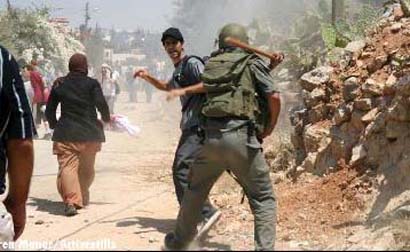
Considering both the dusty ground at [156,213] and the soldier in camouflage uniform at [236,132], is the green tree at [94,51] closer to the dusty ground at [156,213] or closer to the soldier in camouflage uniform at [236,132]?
the dusty ground at [156,213]

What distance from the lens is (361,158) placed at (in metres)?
6.18

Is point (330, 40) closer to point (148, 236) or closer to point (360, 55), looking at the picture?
point (360, 55)

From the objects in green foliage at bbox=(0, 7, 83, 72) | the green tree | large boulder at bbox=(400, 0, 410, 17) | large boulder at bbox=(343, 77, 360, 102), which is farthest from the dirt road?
the green tree

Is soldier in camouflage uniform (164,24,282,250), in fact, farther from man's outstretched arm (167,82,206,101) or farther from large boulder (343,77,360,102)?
large boulder (343,77,360,102)

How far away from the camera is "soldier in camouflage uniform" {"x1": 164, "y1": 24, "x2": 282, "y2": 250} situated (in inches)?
169

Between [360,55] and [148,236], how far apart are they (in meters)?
3.29

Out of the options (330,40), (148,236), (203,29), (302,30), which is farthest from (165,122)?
(203,29)

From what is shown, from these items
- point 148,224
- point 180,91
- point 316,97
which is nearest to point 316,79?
point 316,97

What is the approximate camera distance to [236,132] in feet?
14.0

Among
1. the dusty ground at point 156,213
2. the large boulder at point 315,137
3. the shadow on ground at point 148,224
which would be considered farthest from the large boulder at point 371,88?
the shadow on ground at point 148,224

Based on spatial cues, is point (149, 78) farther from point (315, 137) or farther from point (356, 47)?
point (356, 47)

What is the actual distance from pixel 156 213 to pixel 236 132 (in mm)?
2511

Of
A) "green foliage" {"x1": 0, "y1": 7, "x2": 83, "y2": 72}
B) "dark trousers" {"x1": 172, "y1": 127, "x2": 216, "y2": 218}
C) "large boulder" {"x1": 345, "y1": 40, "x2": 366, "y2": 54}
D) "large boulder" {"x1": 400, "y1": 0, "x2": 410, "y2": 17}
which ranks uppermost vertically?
"large boulder" {"x1": 400, "y1": 0, "x2": 410, "y2": 17}

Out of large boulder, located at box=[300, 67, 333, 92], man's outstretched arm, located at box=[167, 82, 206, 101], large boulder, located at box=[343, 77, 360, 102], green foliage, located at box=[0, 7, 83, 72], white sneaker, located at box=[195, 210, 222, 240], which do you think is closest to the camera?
man's outstretched arm, located at box=[167, 82, 206, 101]
